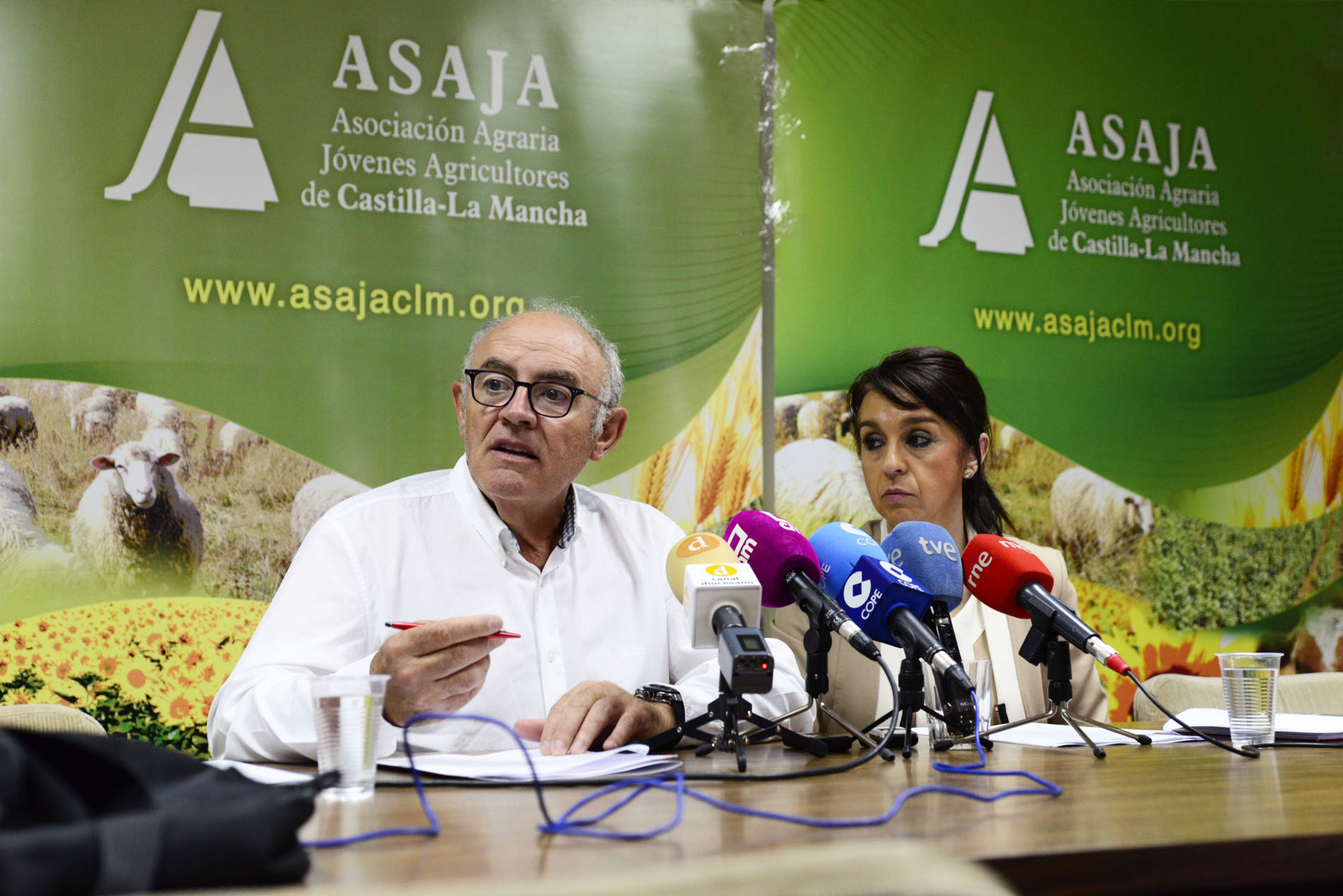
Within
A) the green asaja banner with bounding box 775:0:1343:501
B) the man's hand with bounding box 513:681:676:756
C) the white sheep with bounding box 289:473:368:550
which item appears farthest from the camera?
the green asaja banner with bounding box 775:0:1343:501

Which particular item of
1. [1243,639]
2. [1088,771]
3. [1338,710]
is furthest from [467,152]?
[1243,639]

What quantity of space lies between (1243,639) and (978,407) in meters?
1.74

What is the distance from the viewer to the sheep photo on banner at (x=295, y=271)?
9.32 feet

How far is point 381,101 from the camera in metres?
3.15

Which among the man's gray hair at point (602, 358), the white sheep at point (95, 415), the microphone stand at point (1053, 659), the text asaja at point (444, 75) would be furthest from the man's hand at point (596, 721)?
the text asaja at point (444, 75)

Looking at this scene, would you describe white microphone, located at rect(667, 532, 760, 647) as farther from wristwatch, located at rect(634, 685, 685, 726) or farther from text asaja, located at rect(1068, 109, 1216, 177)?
text asaja, located at rect(1068, 109, 1216, 177)

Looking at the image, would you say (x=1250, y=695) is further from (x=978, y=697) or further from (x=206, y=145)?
(x=206, y=145)

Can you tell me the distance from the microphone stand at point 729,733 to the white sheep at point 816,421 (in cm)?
179

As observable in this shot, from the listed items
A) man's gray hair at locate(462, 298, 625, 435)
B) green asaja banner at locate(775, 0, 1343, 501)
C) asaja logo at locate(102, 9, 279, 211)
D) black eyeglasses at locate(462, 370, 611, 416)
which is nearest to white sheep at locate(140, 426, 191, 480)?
asaja logo at locate(102, 9, 279, 211)

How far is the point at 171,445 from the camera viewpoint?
2.90m

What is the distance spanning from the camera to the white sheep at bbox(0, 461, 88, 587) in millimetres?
2773

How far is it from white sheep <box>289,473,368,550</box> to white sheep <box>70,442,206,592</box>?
0.24 m

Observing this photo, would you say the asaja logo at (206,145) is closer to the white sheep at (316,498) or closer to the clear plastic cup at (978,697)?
the white sheep at (316,498)

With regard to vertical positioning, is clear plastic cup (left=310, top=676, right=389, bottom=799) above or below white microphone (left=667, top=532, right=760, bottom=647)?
below
